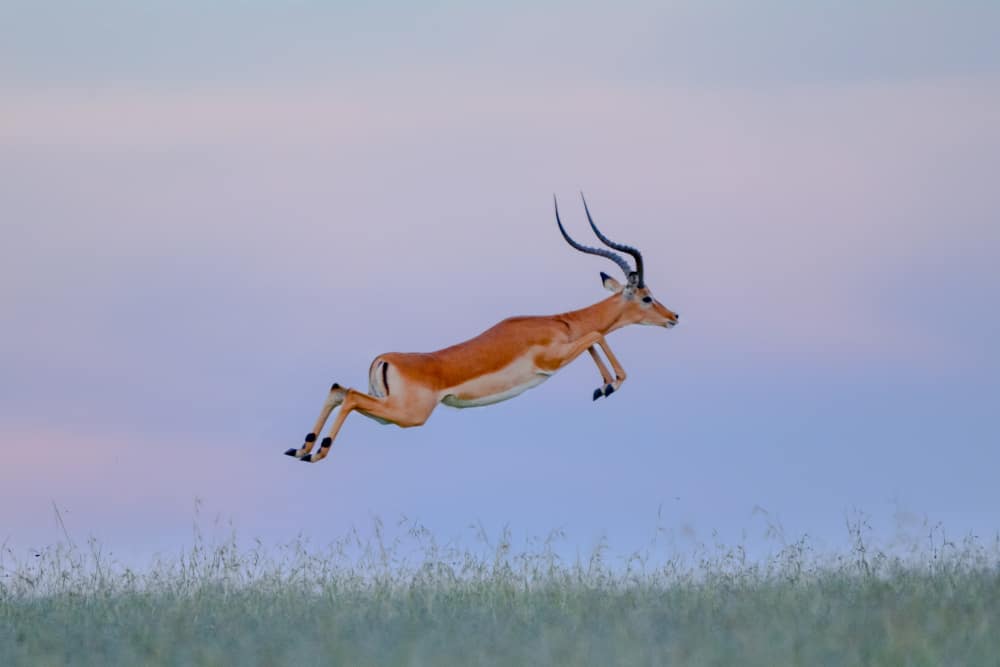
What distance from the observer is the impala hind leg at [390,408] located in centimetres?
1372

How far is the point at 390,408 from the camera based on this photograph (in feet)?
45.9

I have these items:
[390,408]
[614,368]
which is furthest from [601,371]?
[390,408]

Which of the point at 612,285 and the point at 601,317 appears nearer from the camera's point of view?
the point at 601,317

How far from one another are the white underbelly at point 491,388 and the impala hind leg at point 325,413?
1.10m

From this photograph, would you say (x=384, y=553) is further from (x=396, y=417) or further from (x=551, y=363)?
(x=551, y=363)

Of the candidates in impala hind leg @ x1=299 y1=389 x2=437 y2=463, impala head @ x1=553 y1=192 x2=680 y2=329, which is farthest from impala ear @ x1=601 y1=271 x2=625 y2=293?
impala hind leg @ x1=299 y1=389 x2=437 y2=463

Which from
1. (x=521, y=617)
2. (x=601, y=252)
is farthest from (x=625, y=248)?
(x=521, y=617)

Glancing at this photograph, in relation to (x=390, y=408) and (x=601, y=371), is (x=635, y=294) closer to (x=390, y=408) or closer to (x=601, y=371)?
(x=601, y=371)

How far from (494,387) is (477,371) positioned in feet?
0.78

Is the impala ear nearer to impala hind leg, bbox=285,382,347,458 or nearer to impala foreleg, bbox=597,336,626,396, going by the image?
impala foreleg, bbox=597,336,626,396

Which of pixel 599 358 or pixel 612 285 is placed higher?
pixel 612 285

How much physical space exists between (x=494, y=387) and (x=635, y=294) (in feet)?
6.97

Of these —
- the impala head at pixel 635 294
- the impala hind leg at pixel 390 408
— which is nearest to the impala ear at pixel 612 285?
the impala head at pixel 635 294

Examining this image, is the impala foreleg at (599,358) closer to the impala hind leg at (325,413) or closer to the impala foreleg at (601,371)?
the impala foreleg at (601,371)
